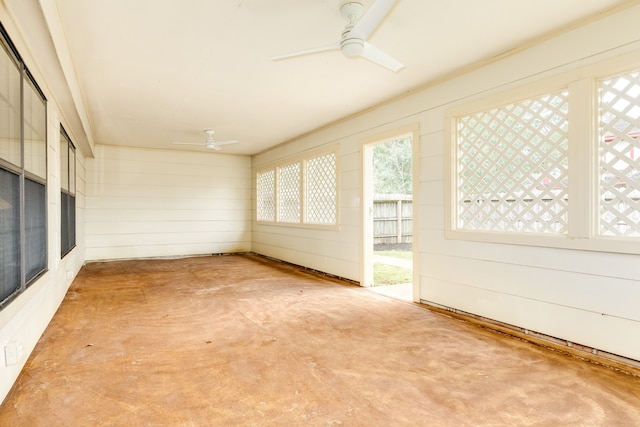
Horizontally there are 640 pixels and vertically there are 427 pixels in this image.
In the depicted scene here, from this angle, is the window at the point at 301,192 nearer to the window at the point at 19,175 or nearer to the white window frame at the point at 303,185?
the white window frame at the point at 303,185

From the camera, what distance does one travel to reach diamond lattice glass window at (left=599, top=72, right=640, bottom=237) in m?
2.26

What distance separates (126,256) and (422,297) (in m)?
5.89

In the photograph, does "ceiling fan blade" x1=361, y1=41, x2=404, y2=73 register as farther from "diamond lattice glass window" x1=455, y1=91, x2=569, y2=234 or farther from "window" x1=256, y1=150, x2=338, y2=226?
"window" x1=256, y1=150, x2=338, y2=226

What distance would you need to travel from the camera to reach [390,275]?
5.49 metres

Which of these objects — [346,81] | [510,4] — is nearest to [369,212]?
[346,81]

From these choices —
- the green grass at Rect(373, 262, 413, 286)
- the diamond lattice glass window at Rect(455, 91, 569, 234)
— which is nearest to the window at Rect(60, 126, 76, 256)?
the green grass at Rect(373, 262, 413, 286)

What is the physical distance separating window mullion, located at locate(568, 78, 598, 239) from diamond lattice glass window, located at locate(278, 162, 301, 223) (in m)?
4.29

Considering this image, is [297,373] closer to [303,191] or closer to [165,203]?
[303,191]

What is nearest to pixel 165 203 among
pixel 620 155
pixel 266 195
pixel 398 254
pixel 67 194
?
pixel 266 195

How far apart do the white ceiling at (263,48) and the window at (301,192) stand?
1.11 metres

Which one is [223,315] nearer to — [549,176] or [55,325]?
[55,325]

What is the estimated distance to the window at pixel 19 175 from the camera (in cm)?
196

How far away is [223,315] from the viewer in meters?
3.40

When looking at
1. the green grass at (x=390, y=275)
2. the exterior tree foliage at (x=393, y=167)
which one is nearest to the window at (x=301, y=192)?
the green grass at (x=390, y=275)
